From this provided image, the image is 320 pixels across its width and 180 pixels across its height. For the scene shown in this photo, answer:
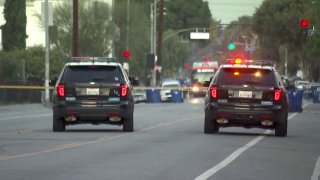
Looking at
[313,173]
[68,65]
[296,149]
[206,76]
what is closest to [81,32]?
[206,76]

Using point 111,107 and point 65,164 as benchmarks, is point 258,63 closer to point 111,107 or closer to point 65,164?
point 111,107

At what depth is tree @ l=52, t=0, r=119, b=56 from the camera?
67812 millimetres

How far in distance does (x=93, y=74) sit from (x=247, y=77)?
158 inches

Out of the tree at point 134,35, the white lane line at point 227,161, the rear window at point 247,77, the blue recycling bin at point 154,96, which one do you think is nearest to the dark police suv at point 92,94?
the rear window at point 247,77

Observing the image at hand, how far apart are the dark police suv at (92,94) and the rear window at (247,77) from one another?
2.59 m

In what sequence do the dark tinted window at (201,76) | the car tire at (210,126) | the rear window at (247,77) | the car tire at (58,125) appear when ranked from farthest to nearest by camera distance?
the dark tinted window at (201,76) < the car tire at (58,125) < the car tire at (210,126) < the rear window at (247,77)

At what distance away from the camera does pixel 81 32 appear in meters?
68.2

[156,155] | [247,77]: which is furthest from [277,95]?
[156,155]

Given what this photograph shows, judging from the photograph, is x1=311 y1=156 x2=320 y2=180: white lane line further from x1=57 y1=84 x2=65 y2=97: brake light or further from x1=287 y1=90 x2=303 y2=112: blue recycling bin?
x1=287 y1=90 x2=303 y2=112: blue recycling bin

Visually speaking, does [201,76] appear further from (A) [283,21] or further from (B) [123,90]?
(B) [123,90]

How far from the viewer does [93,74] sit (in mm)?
22812

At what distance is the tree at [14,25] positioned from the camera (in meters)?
64.9

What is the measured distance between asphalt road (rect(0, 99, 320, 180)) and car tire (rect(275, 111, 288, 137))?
284 millimetres

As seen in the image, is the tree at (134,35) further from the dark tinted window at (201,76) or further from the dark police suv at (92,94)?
the dark police suv at (92,94)
